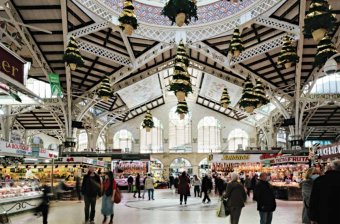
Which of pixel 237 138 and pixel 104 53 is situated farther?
pixel 237 138

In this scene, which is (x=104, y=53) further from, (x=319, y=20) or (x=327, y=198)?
(x=327, y=198)

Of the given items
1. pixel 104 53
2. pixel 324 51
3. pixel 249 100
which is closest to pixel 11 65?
pixel 324 51

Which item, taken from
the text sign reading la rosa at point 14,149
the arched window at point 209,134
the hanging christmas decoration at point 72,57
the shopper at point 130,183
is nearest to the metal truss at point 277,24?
the hanging christmas decoration at point 72,57

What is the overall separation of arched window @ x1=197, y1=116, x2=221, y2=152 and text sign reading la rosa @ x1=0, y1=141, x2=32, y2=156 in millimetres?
28315

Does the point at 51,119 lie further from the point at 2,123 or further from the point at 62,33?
the point at 62,33

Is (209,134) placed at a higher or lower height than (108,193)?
higher

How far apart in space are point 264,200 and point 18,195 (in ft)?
22.7

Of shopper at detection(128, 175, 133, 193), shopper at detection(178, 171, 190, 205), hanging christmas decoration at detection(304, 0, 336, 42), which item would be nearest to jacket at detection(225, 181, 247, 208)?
hanging christmas decoration at detection(304, 0, 336, 42)

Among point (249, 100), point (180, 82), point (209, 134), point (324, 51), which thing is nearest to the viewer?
point (324, 51)

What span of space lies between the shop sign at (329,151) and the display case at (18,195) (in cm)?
758

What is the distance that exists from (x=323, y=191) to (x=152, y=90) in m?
30.9

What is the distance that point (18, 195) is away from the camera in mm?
10617

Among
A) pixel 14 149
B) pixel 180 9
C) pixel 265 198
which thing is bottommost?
pixel 265 198

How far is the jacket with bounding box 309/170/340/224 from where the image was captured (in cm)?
398
